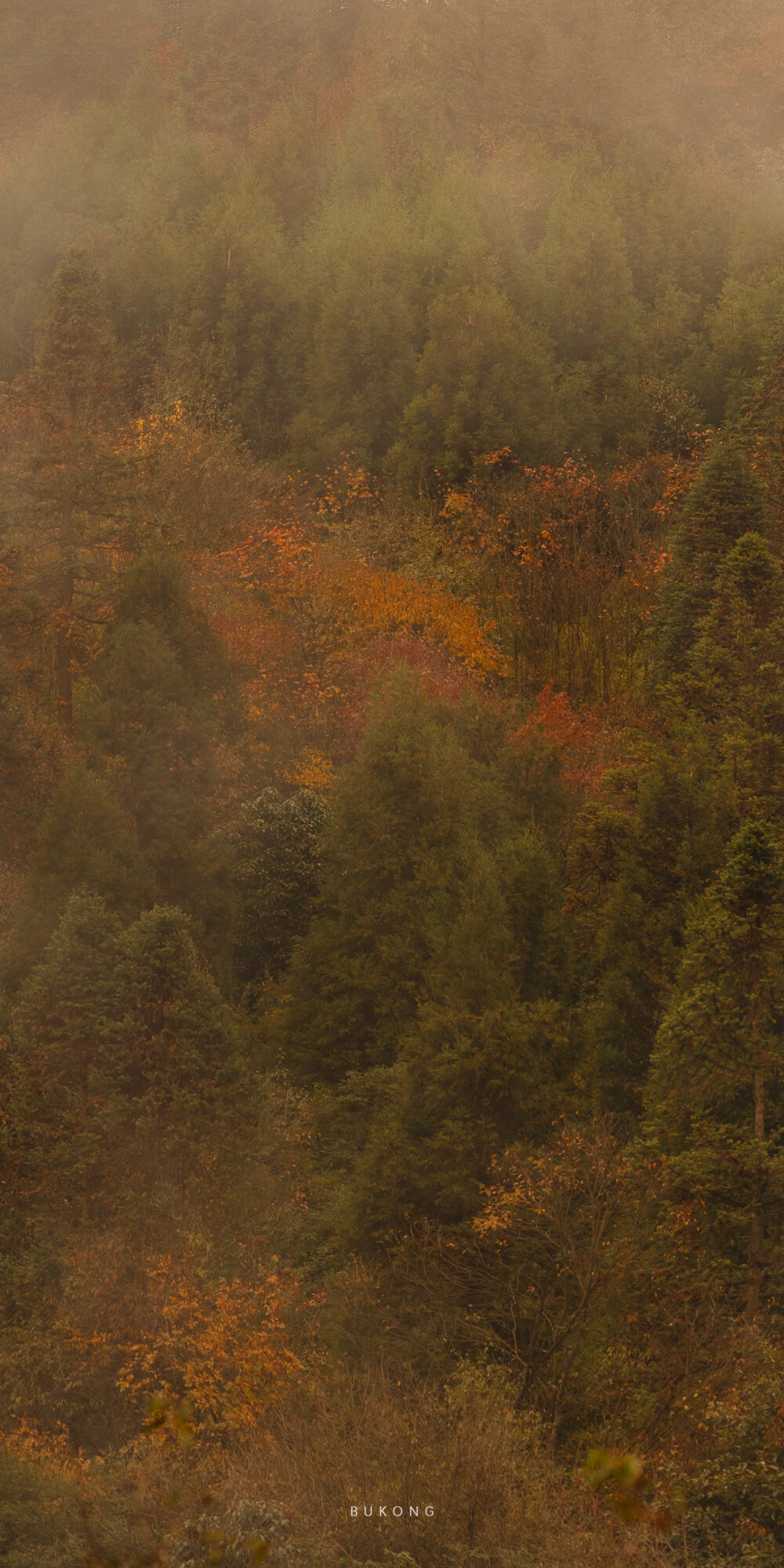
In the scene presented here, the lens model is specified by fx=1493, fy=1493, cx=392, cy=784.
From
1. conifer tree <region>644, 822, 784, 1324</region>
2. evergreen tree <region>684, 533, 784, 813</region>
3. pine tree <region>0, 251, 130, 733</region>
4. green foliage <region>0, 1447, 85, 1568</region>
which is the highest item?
pine tree <region>0, 251, 130, 733</region>

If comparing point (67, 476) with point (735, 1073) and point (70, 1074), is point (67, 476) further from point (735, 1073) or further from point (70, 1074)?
point (735, 1073)

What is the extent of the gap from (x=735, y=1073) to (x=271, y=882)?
1275 cm

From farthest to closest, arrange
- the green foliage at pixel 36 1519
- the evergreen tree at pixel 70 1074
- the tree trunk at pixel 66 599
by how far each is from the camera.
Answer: the tree trunk at pixel 66 599 < the evergreen tree at pixel 70 1074 < the green foliage at pixel 36 1519

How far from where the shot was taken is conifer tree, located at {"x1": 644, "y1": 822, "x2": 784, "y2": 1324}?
658 inches

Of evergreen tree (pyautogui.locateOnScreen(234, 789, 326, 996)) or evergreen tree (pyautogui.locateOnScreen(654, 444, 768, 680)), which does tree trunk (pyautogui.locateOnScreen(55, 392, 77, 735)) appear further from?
evergreen tree (pyautogui.locateOnScreen(654, 444, 768, 680))

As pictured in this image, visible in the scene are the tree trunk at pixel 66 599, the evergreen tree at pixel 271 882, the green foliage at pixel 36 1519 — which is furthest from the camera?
the tree trunk at pixel 66 599

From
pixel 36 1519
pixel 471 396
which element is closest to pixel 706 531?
pixel 471 396

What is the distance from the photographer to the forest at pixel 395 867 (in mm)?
14789

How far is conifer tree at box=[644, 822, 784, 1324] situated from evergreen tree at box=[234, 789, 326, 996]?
11.6 m

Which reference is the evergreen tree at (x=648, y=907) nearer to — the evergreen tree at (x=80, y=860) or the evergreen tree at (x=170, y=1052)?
the evergreen tree at (x=170, y=1052)

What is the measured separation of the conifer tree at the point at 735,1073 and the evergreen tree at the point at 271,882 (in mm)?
11632

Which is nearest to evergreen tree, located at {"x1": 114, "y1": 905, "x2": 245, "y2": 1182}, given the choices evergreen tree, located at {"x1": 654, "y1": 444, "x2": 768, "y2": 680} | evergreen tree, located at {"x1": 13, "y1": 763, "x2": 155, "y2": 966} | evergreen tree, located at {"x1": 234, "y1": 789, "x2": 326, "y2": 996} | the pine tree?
evergreen tree, located at {"x1": 13, "y1": 763, "x2": 155, "y2": 966}

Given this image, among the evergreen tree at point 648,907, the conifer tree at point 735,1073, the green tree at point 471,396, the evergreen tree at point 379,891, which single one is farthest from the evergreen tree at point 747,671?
the green tree at point 471,396

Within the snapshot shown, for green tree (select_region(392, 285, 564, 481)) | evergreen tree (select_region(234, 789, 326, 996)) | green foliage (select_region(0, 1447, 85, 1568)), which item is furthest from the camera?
green tree (select_region(392, 285, 564, 481))
